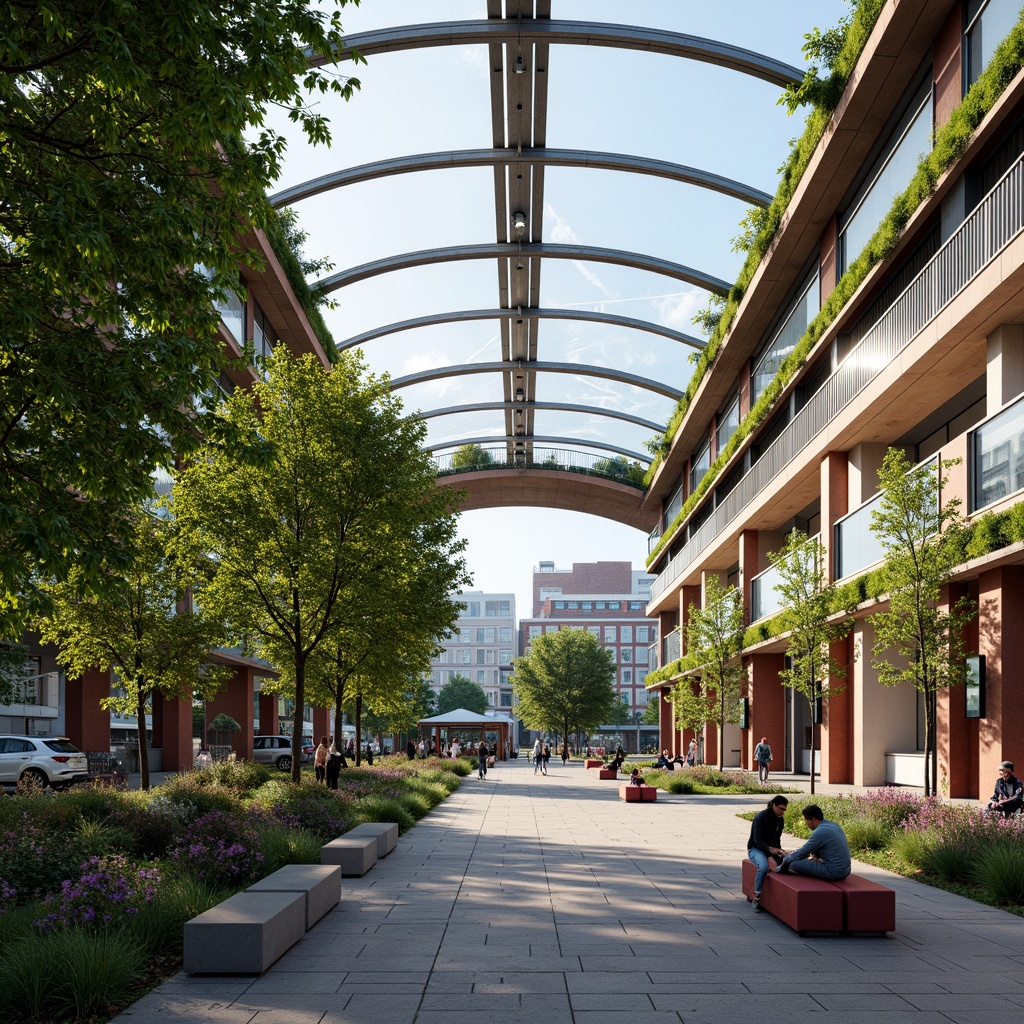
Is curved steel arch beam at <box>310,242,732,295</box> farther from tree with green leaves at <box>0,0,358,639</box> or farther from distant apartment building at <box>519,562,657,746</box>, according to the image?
distant apartment building at <box>519,562,657,746</box>

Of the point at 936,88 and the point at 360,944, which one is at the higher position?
the point at 936,88

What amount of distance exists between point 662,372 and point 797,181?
18.4 meters

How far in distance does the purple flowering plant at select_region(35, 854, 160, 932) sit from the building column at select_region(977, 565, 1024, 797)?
13860 mm

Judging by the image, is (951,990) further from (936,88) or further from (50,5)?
(936,88)

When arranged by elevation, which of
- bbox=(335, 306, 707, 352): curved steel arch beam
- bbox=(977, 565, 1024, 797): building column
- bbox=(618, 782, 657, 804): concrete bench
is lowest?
bbox=(618, 782, 657, 804): concrete bench

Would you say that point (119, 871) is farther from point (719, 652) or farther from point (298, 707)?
point (719, 652)

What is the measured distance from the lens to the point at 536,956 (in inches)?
330

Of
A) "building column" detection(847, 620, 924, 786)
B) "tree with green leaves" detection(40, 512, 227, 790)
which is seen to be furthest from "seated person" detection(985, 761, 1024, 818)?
"tree with green leaves" detection(40, 512, 227, 790)

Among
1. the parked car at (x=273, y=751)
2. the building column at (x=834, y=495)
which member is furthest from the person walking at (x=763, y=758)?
the parked car at (x=273, y=751)

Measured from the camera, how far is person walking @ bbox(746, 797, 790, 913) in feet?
34.4

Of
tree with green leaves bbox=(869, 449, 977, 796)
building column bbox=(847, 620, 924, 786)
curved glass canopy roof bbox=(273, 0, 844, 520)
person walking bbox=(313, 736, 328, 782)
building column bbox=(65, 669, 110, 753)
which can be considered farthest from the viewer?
building column bbox=(65, 669, 110, 753)

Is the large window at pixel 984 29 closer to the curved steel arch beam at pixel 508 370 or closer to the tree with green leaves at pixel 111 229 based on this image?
the tree with green leaves at pixel 111 229

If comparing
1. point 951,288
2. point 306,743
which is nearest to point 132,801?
point 951,288

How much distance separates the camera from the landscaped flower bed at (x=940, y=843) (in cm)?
1087
